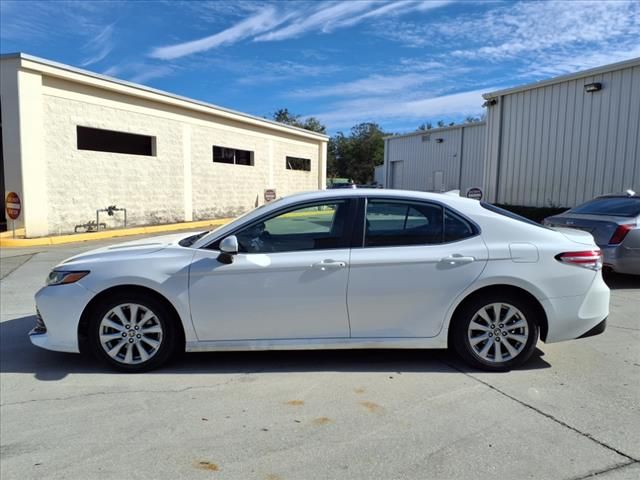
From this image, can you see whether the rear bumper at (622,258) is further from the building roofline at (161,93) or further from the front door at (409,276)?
the building roofline at (161,93)

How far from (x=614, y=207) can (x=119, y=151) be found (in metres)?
16.4

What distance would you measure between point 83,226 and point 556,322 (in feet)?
46.7

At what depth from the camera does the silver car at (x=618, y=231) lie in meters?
7.09

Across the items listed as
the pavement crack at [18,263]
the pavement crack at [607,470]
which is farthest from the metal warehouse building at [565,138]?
the pavement crack at [18,263]

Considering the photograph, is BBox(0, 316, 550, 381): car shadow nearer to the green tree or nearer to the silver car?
the silver car

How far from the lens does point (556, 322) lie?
4.09 metres

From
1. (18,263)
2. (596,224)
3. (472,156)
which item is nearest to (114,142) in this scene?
(18,263)

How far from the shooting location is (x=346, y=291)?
158 inches

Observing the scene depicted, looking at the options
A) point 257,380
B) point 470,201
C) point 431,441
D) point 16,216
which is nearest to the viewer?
point 431,441

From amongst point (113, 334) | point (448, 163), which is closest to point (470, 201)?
point (113, 334)

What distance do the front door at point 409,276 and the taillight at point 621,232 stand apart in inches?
165

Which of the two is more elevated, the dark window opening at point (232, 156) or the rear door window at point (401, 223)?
the dark window opening at point (232, 156)

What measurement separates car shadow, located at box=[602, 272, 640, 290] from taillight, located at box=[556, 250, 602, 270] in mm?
4007

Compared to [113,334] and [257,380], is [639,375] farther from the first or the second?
[113,334]
